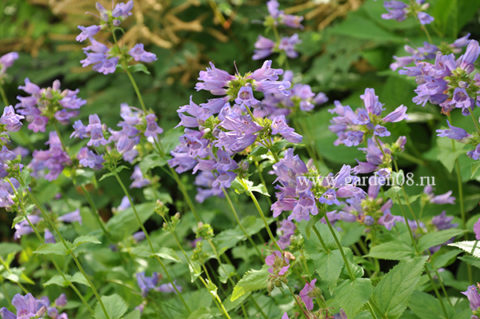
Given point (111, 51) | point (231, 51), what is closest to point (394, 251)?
point (111, 51)

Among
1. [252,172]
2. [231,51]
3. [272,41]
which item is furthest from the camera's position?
[231,51]

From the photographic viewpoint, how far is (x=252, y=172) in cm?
200

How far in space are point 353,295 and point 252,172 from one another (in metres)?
0.73

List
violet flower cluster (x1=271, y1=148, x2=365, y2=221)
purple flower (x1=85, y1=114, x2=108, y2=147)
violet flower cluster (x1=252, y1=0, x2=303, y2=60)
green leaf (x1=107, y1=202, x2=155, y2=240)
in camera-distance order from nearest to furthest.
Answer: violet flower cluster (x1=271, y1=148, x2=365, y2=221), purple flower (x1=85, y1=114, x2=108, y2=147), green leaf (x1=107, y1=202, x2=155, y2=240), violet flower cluster (x1=252, y1=0, x2=303, y2=60)

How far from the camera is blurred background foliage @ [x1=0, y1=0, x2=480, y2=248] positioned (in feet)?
10.6

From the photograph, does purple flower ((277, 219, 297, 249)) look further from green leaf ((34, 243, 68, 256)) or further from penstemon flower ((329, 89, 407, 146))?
green leaf ((34, 243, 68, 256))

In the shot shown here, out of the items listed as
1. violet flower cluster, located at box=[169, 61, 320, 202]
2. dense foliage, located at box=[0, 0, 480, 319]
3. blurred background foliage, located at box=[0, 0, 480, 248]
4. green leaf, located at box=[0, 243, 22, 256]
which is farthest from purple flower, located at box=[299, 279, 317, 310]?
green leaf, located at box=[0, 243, 22, 256]

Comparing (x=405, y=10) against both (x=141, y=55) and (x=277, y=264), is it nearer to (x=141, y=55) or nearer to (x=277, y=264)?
(x=141, y=55)

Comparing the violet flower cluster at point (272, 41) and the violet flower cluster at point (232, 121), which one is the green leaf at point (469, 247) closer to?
the violet flower cluster at point (232, 121)

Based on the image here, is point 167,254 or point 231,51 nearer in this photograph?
point 167,254

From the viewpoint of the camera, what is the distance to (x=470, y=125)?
2492 mm

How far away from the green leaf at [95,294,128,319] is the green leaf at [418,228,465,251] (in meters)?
0.98

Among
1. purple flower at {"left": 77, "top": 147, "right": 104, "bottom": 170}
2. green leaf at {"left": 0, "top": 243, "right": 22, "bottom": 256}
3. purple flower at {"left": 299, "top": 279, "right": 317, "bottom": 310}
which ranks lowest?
green leaf at {"left": 0, "top": 243, "right": 22, "bottom": 256}

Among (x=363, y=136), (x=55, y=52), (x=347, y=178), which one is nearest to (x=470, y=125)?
(x=363, y=136)
